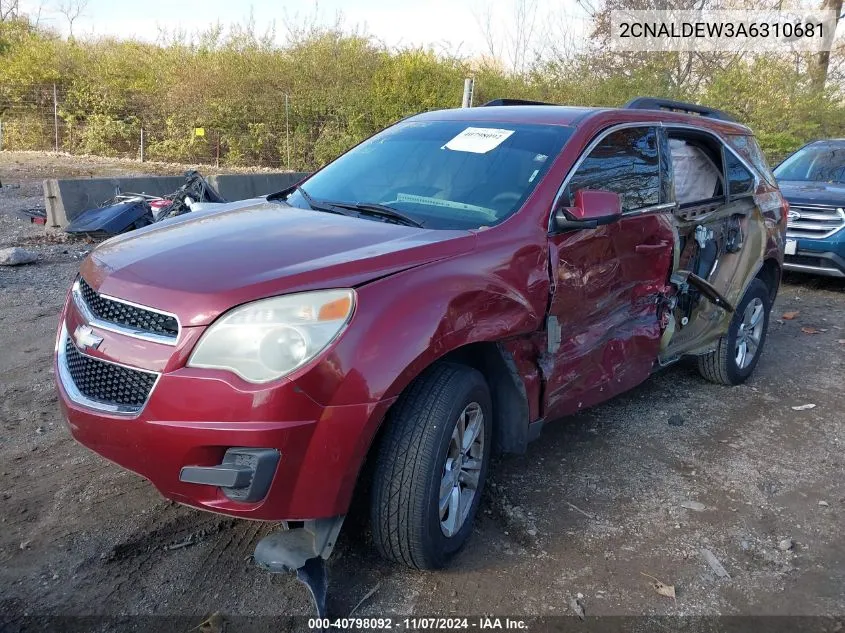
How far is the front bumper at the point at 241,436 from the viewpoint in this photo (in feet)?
7.60

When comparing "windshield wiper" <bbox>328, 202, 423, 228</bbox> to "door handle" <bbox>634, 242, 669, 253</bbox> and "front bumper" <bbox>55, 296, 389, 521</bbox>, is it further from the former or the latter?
"door handle" <bbox>634, 242, 669, 253</bbox>

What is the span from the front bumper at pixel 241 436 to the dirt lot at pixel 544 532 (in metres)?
0.48

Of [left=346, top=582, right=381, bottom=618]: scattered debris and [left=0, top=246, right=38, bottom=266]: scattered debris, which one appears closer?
[left=346, top=582, right=381, bottom=618]: scattered debris

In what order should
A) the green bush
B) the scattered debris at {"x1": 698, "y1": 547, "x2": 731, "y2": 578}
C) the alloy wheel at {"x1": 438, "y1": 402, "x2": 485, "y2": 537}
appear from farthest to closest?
the green bush → the scattered debris at {"x1": 698, "y1": 547, "x2": 731, "y2": 578} → the alloy wheel at {"x1": 438, "y1": 402, "x2": 485, "y2": 537}

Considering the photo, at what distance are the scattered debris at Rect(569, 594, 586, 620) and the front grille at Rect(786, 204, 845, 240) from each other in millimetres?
6780

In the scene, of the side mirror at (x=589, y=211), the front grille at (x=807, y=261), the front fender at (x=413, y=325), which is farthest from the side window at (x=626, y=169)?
the front grille at (x=807, y=261)

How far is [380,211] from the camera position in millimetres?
3291

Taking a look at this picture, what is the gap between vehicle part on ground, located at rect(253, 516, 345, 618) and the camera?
8.21 ft

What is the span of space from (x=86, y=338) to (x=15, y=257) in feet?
18.8

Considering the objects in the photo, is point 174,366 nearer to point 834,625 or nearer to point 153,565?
point 153,565

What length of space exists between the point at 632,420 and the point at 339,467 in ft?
8.89

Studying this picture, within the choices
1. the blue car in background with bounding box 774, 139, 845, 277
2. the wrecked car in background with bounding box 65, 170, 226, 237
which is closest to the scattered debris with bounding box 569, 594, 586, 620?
the wrecked car in background with bounding box 65, 170, 226, 237

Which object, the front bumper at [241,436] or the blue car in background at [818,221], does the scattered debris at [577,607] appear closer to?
the front bumper at [241,436]

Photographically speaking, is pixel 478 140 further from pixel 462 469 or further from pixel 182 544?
pixel 182 544
